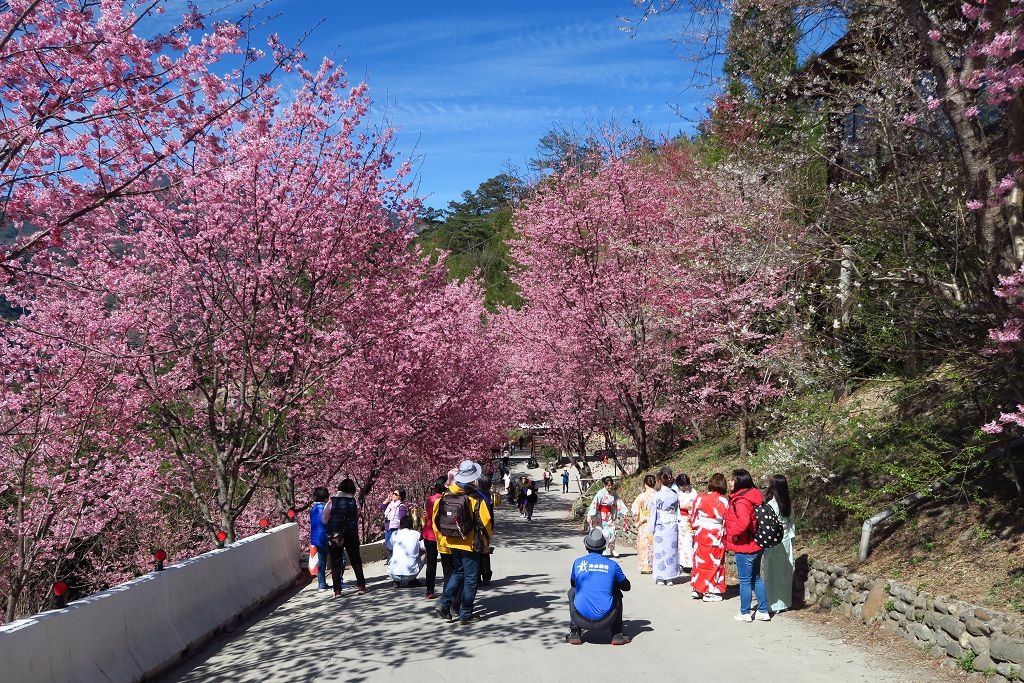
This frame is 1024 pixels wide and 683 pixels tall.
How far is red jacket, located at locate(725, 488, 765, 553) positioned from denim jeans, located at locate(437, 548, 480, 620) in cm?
291

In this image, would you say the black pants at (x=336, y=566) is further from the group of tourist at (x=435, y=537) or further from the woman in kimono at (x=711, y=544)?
the woman in kimono at (x=711, y=544)

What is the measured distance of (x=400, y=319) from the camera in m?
18.2

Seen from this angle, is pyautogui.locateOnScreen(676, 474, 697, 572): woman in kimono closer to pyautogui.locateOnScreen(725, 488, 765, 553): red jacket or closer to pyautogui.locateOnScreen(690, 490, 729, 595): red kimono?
pyautogui.locateOnScreen(690, 490, 729, 595): red kimono

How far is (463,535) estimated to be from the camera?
32.1ft

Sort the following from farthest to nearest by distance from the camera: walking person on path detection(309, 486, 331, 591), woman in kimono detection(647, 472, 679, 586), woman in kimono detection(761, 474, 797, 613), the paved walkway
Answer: woman in kimono detection(647, 472, 679, 586) < walking person on path detection(309, 486, 331, 591) < woman in kimono detection(761, 474, 797, 613) < the paved walkway

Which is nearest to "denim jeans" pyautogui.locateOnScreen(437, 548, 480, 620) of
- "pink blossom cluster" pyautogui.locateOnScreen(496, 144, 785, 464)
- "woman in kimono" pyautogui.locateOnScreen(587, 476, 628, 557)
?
"woman in kimono" pyautogui.locateOnScreen(587, 476, 628, 557)

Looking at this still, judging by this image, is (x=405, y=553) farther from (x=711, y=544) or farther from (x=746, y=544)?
(x=746, y=544)

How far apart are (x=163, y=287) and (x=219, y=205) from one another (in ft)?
5.89

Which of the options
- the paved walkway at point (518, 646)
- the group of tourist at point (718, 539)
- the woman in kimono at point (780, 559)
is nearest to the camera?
the paved walkway at point (518, 646)

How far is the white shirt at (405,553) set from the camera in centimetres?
1279

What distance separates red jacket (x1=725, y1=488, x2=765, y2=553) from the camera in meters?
9.70

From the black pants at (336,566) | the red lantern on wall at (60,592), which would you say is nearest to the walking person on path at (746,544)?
the black pants at (336,566)

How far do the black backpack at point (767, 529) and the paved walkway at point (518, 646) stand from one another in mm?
885

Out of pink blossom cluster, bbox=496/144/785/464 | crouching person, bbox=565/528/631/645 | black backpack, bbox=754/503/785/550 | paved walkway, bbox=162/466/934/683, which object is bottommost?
paved walkway, bbox=162/466/934/683
